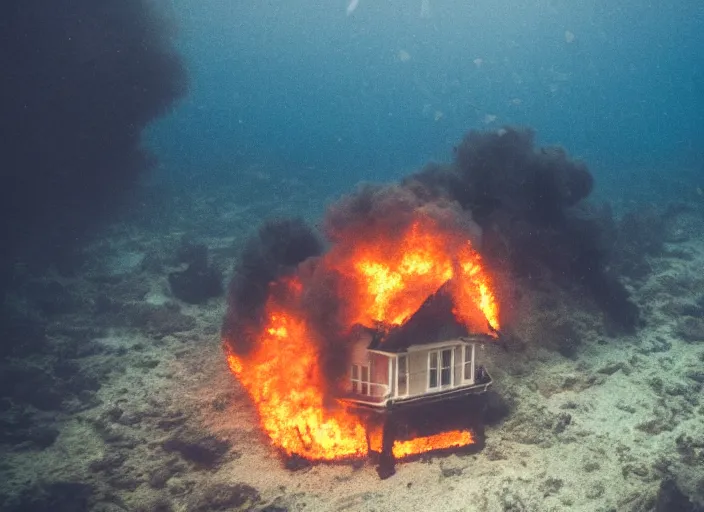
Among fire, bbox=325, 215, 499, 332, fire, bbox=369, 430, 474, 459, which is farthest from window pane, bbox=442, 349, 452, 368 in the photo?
fire, bbox=369, 430, 474, 459

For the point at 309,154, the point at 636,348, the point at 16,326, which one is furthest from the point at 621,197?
the point at 309,154

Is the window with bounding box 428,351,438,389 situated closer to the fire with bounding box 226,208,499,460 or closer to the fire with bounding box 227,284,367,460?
the fire with bounding box 226,208,499,460

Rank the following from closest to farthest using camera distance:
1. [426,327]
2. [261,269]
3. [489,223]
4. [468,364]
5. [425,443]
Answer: [426,327] → [468,364] → [425,443] → [261,269] → [489,223]

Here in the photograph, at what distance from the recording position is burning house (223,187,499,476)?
701 inches

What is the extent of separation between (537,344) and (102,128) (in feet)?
134

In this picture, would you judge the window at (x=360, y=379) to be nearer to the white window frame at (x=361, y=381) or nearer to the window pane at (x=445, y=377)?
the white window frame at (x=361, y=381)

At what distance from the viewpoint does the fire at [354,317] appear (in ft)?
63.3

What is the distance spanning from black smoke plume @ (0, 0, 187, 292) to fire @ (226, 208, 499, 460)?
26330 mm

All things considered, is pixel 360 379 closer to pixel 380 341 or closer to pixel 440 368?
pixel 380 341

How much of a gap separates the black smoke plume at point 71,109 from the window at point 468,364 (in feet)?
112

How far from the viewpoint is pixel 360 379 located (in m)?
18.8

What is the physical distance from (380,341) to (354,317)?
7.10ft

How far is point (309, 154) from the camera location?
486 feet

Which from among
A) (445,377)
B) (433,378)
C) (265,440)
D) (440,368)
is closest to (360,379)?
(433,378)
